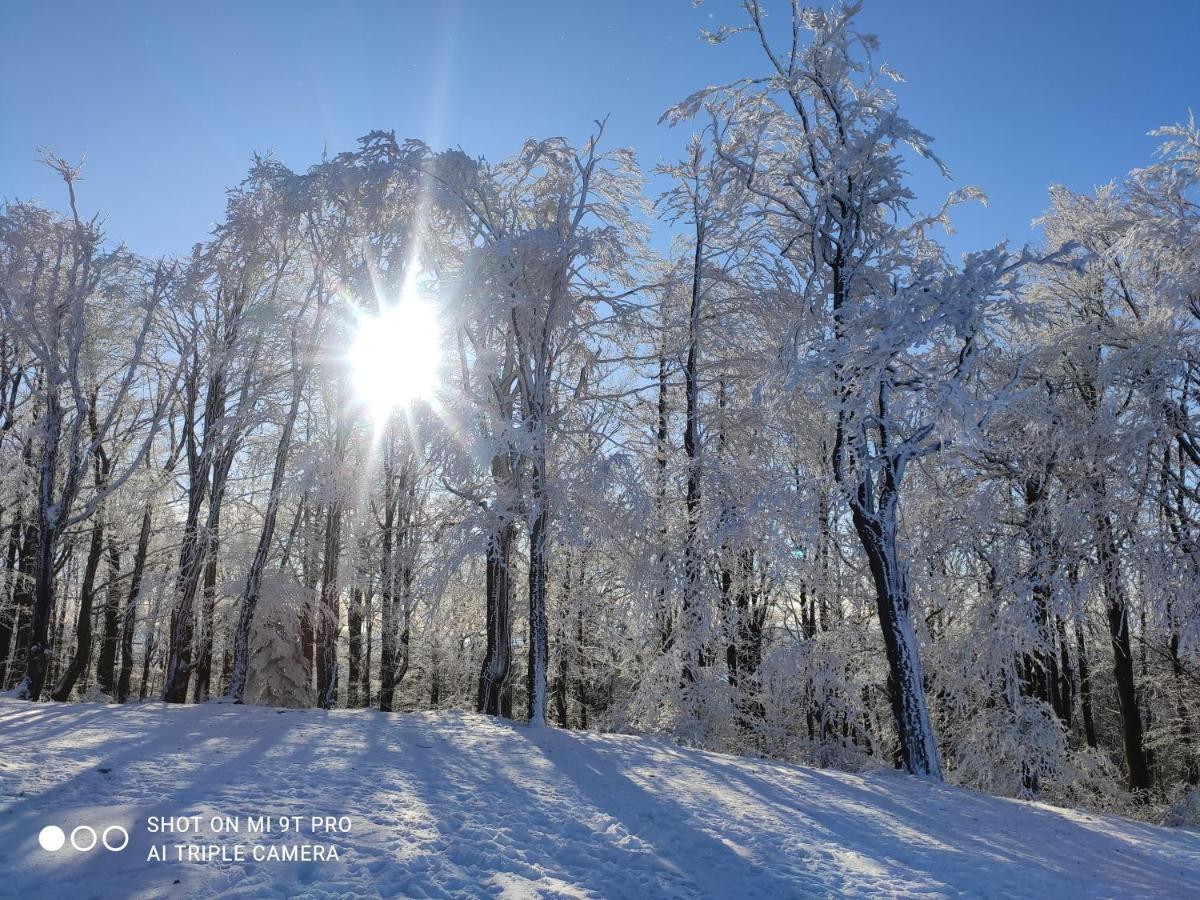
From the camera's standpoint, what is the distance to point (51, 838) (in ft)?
12.0

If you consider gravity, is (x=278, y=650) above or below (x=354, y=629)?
below

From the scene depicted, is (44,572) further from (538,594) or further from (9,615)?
(9,615)

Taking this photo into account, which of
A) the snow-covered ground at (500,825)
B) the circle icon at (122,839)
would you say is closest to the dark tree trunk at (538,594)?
the snow-covered ground at (500,825)

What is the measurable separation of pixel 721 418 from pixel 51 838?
10.6m

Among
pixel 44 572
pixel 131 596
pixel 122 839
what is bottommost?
pixel 122 839

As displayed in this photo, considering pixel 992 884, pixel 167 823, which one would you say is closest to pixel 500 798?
pixel 167 823

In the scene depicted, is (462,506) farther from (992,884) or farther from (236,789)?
(992,884)

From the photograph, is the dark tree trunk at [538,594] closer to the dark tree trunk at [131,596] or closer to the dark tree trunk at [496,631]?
the dark tree trunk at [496,631]

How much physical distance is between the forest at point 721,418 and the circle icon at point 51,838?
6193mm

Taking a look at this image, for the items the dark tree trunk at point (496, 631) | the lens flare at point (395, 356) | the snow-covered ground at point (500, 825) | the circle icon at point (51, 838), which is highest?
the lens flare at point (395, 356)

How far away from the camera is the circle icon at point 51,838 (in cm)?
357

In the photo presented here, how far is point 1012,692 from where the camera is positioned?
11984 millimetres

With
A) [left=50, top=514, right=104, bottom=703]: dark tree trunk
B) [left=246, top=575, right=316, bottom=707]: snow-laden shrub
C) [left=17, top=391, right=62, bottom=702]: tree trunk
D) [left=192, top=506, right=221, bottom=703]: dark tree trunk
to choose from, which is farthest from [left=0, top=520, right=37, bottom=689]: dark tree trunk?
[left=17, top=391, right=62, bottom=702]: tree trunk

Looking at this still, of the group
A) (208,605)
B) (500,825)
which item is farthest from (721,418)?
(208,605)
